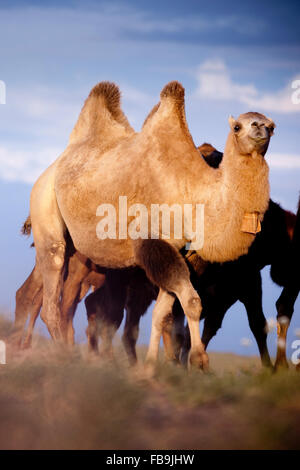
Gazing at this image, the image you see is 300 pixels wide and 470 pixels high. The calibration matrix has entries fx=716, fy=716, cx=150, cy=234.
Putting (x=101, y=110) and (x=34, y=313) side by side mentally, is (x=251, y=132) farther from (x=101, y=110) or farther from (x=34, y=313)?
(x=34, y=313)

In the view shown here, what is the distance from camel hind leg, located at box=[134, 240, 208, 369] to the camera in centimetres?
634

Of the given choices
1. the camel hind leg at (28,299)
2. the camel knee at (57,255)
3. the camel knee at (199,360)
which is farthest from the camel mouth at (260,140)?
the camel hind leg at (28,299)

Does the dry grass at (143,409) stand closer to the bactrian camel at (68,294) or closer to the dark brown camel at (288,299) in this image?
the dark brown camel at (288,299)

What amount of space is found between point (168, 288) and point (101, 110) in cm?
287

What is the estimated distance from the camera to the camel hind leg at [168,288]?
6.34m

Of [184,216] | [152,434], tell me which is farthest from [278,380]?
[184,216]

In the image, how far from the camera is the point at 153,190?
6969 millimetres

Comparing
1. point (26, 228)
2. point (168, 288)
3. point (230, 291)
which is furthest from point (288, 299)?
point (26, 228)

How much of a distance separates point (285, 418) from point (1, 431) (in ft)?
6.03

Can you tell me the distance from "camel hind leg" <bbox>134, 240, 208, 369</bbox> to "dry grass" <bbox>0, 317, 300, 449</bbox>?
0.34 metres

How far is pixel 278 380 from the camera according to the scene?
18.4ft

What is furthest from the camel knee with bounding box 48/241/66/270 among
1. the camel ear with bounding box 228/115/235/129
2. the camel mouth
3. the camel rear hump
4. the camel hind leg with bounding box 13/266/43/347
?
the camel mouth

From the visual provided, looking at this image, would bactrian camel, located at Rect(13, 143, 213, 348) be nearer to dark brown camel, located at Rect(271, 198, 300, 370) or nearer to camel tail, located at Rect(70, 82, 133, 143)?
camel tail, located at Rect(70, 82, 133, 143)
